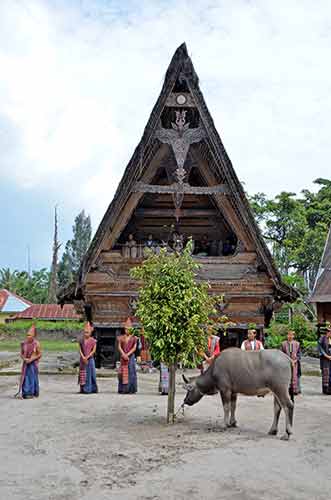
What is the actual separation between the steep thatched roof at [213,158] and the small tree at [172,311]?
7375mm

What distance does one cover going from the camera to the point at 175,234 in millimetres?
18828

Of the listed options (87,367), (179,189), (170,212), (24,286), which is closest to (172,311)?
(87,367)

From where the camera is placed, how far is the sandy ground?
577 cm

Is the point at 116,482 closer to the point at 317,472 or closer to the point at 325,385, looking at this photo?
the point at 317,472

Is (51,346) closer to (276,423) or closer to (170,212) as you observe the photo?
(170,212)

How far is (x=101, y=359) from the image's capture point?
18.8 metres

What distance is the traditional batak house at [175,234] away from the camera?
56.0ft

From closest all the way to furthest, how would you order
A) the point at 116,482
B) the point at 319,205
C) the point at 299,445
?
the point at 116,482 < the point at 299,445 < the point at 319,205

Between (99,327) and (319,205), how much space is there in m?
33.6

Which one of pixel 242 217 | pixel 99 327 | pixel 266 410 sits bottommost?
pixel 266 410

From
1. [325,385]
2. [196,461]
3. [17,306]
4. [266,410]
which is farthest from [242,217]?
[17,306]

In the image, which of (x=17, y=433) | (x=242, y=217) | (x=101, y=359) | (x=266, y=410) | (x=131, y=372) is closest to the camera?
(x=17, y=433)

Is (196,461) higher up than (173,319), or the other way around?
Answer: (173,319)

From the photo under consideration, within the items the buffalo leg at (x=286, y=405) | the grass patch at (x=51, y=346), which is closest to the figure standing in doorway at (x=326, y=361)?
the buffalo leg at (x=286, y=405)
